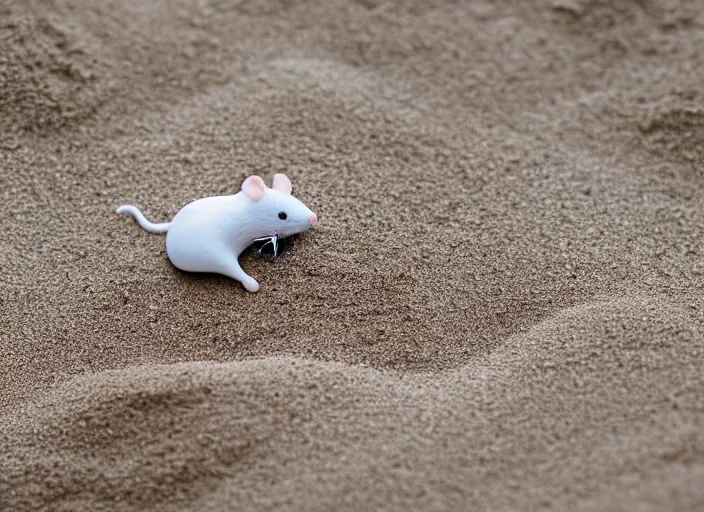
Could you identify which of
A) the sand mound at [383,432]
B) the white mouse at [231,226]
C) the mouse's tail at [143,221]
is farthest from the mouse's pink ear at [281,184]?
the sand mound at [383,432]

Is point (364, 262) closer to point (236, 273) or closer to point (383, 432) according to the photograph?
point (236, 273)

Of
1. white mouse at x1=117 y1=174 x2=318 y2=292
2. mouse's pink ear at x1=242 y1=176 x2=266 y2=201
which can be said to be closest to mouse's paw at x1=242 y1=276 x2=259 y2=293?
white mouse at x1=117 y1=174 x2=318 y2=292

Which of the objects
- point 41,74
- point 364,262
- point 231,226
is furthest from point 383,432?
point 41,74

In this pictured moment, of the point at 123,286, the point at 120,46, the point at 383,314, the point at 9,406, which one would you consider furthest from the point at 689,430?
the point at 120,46

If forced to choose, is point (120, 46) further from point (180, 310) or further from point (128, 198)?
point (180, 310)

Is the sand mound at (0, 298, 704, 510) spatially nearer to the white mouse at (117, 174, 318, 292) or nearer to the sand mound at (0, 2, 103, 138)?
the white mouse at (117, 174, 318, 292)

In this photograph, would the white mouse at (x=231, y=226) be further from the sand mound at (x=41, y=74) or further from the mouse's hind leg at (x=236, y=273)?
the sand mound at (x=41, y=74)
